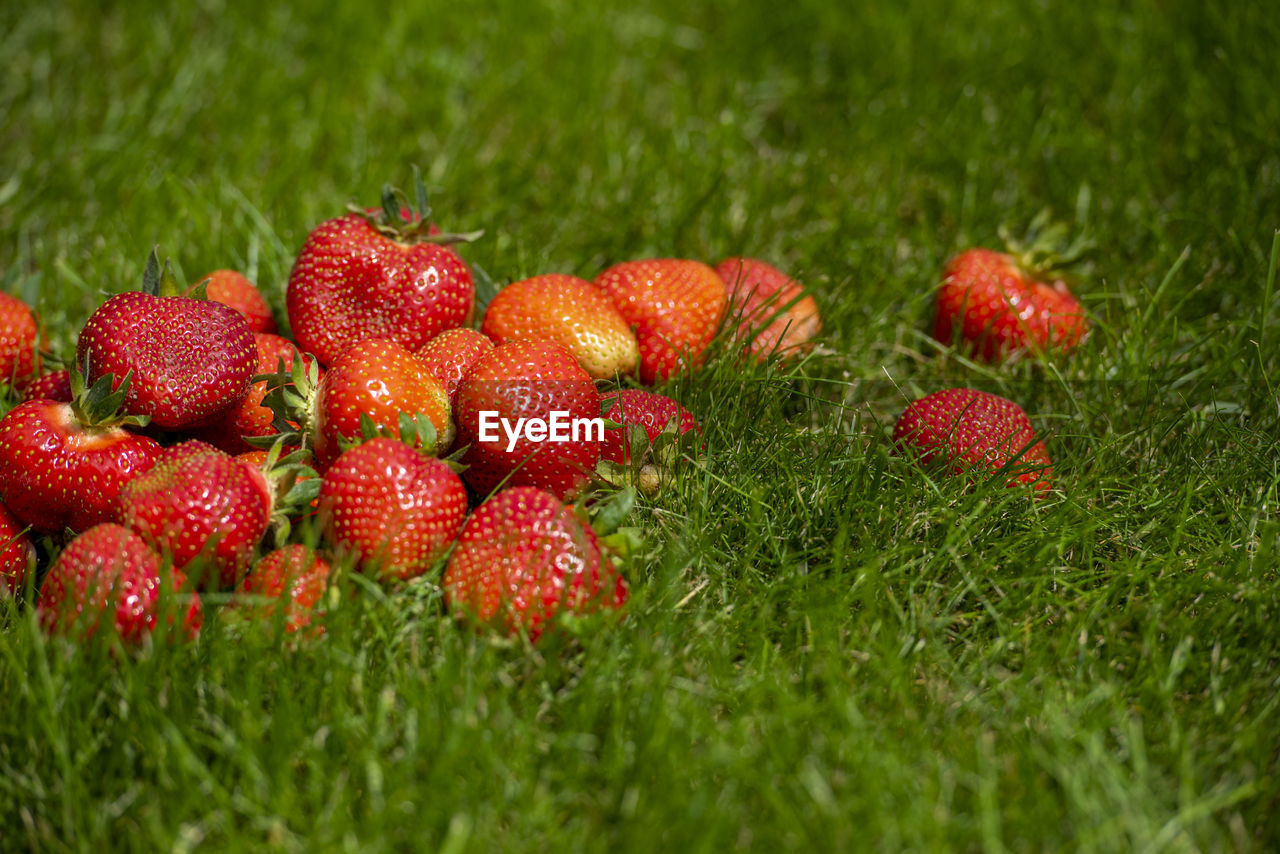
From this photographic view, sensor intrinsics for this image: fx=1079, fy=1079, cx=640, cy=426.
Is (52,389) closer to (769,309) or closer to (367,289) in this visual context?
(367,289)

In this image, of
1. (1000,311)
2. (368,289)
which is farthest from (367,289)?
(1000,311)

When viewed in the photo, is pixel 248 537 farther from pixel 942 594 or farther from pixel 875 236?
pixel 875 236

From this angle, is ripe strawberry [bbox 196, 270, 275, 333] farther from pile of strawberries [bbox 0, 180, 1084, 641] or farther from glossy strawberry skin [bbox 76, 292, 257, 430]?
glossy strawberry skin [bbox 76, 292, 257, 430]

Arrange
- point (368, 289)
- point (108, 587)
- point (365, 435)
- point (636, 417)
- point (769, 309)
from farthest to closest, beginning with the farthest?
point (769, 309), point (368, 289), point (636, 417), point (365, 435), point (108, 587)

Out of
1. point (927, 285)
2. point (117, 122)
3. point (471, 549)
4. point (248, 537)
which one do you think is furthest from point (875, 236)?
point (117, 122)

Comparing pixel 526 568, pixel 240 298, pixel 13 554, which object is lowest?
pixel 13 554

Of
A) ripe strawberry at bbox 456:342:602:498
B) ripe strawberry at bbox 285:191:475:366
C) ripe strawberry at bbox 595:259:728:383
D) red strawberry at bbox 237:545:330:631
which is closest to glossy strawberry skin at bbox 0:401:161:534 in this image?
red strawberry at bbox 237:545:330:631
